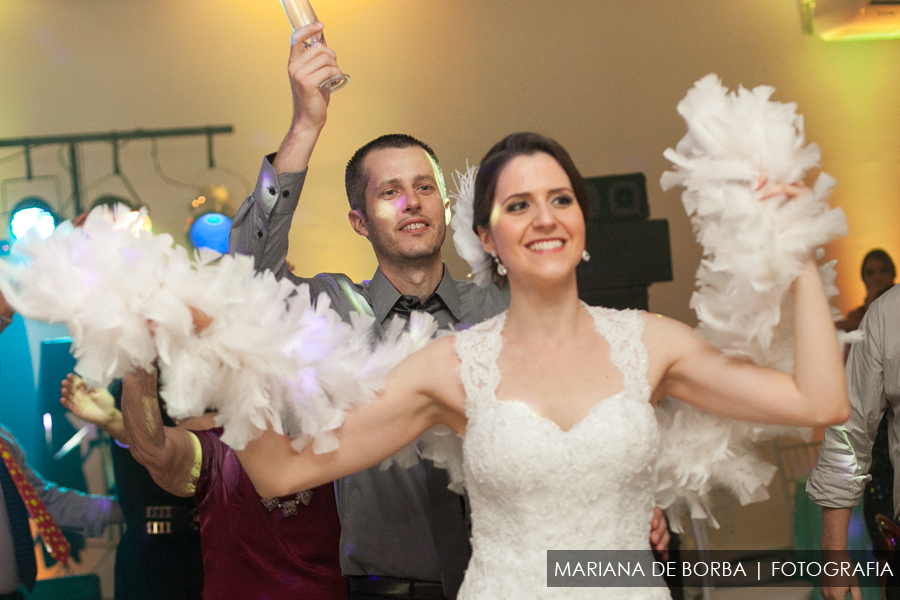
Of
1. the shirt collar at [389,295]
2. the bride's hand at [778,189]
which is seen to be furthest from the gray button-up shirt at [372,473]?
the bride's hand at [778,189]

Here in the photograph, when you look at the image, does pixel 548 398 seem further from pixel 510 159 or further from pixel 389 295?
pixel 389 295

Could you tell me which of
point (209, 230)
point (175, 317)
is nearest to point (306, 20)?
point (175, 317)

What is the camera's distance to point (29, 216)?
4141 mm

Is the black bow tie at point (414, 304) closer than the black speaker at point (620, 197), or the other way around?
the black bow tie at point (414, 304)

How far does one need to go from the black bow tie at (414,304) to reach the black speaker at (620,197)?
6.45ft

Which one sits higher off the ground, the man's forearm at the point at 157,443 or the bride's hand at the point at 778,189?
the bride's hand at the point at 778,189

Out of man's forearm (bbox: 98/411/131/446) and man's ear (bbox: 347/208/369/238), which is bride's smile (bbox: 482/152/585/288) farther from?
man's forearm (bbox: 98/411/131/446)

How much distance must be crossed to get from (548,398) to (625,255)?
2493mm

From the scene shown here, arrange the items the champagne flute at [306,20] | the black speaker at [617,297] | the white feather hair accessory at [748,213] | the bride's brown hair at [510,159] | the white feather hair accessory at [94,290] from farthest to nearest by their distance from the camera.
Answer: the black speaker at [617,297], the champagne flute at [306,20], the bride's brown hair at [510,159], the white feather hair accessory at [748,213], the white feather hair accessory at [94,290]

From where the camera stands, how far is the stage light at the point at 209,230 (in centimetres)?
424

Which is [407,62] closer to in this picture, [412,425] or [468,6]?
[468,6]

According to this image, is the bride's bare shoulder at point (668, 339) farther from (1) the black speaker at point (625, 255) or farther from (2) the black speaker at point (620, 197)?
(2) the black speaker at point (620, 197)

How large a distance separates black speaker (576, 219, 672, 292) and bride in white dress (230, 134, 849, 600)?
2.23m

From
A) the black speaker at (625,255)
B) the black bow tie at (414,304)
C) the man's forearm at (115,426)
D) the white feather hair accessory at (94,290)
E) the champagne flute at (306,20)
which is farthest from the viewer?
the black speaker at (625,255)
